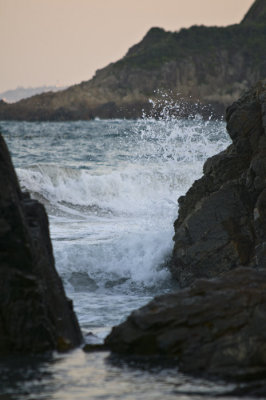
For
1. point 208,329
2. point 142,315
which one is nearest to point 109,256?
point 142,315

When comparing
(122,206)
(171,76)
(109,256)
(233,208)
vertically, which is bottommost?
(109,256)

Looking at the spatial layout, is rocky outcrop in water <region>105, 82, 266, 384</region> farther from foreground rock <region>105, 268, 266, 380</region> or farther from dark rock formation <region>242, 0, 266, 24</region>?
dark rock formation <region>242, 0, 266, 24</region>

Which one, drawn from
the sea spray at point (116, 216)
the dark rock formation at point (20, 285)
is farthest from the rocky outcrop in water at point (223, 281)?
the sea spray at point (116, 216)

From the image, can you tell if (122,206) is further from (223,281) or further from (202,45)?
(202,45)

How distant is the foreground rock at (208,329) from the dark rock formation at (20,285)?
0.56 m

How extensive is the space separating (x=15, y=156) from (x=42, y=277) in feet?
82.3

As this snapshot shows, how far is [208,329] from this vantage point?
5008 millimetres

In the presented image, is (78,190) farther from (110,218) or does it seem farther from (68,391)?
(68,391)

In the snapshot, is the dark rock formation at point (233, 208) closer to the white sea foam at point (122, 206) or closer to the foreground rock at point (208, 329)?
the white sea foam at point (122, 206)

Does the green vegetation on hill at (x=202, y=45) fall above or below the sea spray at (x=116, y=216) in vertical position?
above

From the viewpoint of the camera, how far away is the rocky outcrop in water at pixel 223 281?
15.9 ft

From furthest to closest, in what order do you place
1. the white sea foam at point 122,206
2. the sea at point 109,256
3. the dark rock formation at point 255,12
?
the dark rock formation at point 255,12, the white sea foam at point 122,206, the sea at point 109,256

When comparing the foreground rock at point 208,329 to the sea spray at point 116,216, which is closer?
the foreground rock at point 208,329

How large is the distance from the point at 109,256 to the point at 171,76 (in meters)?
125
